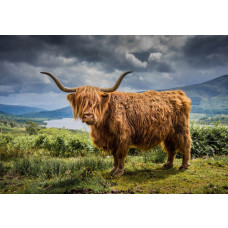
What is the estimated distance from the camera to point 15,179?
330cm

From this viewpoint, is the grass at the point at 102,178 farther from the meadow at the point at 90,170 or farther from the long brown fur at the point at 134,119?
the long brown fur at the point at 134,119

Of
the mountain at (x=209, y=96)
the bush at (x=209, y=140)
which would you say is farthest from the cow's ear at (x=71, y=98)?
the bush at (x=209, y=140)

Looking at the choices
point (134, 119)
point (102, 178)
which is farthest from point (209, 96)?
point (102, 178)

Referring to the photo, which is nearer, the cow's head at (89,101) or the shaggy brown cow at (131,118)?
the cow's head at (89,101)

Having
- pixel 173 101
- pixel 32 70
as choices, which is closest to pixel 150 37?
pixel 173 101

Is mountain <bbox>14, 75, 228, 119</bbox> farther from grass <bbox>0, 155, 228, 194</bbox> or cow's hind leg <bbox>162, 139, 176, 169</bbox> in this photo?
grass <bbox>0, 155, 228, 194</bbox>

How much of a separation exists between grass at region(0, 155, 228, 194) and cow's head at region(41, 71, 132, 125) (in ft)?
3.43

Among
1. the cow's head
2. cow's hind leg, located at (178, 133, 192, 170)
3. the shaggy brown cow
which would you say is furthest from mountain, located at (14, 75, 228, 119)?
the cow's head

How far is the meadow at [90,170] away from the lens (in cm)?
301

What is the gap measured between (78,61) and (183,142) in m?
2.86

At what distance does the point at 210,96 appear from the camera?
4.36 metres

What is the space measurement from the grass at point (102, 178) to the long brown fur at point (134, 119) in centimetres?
29

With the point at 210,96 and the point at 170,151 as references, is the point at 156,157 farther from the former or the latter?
the point at 210,96

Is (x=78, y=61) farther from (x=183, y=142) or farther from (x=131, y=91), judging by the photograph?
(x=183, y=142)
